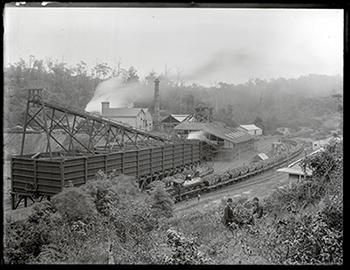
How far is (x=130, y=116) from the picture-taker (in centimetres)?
385

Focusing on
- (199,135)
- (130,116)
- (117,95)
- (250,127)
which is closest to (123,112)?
(130,116)

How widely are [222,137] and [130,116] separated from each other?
3.79 feet

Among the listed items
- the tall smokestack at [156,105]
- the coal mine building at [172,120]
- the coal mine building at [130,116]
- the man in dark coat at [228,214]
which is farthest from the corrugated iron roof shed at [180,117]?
the man in dark coat at [228,214]

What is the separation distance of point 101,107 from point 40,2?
1874mm

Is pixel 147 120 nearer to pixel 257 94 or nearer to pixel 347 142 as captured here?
pixel 257 94

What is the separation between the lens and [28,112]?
3154 millimetres

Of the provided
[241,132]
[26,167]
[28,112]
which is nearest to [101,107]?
[28,112]

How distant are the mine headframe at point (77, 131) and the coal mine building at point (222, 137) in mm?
394

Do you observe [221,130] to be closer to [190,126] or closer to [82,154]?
[190,126]

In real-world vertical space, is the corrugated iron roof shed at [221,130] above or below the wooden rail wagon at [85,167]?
above

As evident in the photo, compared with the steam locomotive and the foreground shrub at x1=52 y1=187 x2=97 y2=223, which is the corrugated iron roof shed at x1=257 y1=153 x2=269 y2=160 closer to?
the steam locomotive

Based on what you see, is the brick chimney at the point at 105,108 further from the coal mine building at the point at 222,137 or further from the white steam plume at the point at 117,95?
the coal mine building at the point at 222,137

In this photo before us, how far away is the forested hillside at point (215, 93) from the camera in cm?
311

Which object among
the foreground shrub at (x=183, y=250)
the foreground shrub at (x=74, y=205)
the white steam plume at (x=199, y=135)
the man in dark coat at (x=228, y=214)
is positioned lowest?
the man in dark coat at (x=228, y=214)
